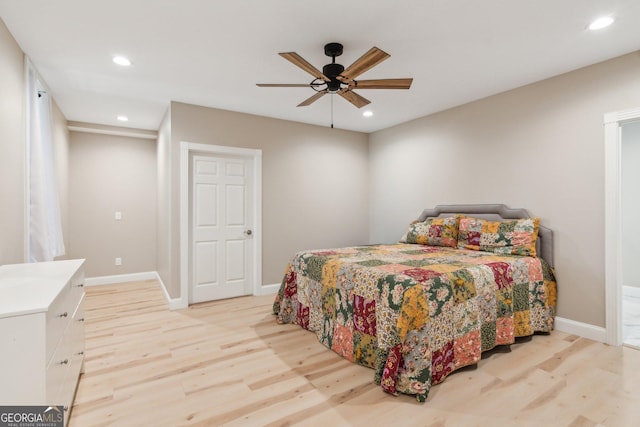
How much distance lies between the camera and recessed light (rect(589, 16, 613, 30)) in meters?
2.22

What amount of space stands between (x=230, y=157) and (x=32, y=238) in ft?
7.55

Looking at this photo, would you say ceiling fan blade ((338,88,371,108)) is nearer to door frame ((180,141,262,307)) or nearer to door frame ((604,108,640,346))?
door frame ((180,141,262,307))

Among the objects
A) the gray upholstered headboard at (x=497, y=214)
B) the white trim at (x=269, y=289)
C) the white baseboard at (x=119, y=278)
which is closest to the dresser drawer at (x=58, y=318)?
the white trim at (x=269, y=289)

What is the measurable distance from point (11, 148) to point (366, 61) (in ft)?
8.76

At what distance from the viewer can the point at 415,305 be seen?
207 centimetres

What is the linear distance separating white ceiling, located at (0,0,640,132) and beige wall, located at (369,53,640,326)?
0.22 m

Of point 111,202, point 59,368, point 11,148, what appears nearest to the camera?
point 59,368

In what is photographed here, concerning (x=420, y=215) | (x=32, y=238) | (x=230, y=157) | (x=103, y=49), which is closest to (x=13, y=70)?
(x=103, y=49)

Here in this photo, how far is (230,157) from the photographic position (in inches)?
173

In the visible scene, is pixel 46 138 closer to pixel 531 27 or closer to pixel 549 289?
pixel 531 27

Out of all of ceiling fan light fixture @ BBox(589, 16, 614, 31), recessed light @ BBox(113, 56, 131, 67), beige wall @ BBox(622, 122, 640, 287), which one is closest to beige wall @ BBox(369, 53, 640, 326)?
ceiling fan light fixture @ BBox(589, 16, 614, 31)

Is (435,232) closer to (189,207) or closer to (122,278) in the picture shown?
(189,207)

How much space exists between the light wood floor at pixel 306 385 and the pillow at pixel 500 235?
861 mm

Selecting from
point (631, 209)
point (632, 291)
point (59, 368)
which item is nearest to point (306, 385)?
point (59, 368)
